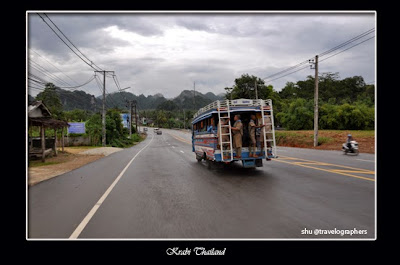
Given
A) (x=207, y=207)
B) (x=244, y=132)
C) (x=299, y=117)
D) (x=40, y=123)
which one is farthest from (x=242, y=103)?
(x=299, y=117)

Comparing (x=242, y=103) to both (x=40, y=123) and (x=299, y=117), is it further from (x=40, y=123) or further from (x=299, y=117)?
(x=299, y=117)

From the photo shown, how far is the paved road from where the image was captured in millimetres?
4656

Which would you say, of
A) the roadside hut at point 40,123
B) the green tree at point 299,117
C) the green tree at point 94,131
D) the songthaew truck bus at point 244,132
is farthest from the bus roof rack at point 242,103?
the green tree at point 299,117

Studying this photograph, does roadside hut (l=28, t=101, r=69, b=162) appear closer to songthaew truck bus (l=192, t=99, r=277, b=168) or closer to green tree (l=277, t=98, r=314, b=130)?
songthaew truck bus (l=192, t=99, r=277, b=168)

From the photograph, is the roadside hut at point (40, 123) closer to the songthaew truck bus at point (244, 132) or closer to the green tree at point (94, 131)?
the songthaew truck bus at point (244, 132)

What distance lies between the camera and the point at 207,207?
6.11 m

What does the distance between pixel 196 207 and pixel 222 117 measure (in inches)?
184

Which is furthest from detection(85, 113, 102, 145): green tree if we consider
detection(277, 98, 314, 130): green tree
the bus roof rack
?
detection(277, 98, 314, 130): green tree

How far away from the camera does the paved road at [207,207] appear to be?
466 centimetres

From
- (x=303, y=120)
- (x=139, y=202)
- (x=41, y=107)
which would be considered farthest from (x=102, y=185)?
→ (x=303, y=120)

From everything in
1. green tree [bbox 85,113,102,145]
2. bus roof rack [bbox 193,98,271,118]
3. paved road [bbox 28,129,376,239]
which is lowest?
paved road [bbox 28,129,376,239]

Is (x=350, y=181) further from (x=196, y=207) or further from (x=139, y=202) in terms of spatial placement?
(x=139, y=202)

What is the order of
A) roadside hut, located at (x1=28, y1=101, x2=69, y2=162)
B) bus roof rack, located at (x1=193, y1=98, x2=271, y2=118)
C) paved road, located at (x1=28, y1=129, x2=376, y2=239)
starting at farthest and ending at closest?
roadside hut, located at (x1=28, y1=101, x2=69, y2=162) → bus roof rack, located at (x1=193, y1=98, x2=271, y2=118) → paved road, located at (x1=28, y1=129, x2=376, y2=239)

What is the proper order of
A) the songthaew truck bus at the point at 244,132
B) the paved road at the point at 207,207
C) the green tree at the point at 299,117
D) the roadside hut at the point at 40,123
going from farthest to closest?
the green tree at the point at 299,117 < the roadside hut at the point at 40,123 < the songthaew truck bus at the point at 244,132 < the paved road at the point at 207,207
